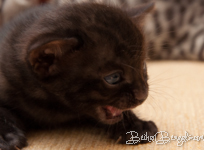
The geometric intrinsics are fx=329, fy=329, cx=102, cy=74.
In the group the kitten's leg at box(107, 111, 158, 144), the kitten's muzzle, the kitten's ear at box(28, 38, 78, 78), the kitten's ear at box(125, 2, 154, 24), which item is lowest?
the kitten's leg at box(107, 111, 158, 144)

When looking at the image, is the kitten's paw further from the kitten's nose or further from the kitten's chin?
the kitten's nose

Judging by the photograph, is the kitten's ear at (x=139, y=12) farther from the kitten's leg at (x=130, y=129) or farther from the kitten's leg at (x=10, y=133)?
the kitten's leg at (x=10, y=133)

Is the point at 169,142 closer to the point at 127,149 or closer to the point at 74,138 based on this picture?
the point at 127,149

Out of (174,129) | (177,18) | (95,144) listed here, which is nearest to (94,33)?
(95,144)

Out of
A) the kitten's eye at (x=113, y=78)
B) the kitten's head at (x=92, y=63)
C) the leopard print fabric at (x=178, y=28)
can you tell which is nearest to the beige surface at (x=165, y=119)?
the kitten's head at (x=92, y=63)

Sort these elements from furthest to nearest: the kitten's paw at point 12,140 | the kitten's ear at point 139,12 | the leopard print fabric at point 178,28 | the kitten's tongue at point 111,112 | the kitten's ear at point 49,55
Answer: the leopard print fabric at point 178,28
the kitten's ear at point 139,12
the kitten's tongue at point 111,112
the kitten's paw at point 12,140
the kitten's ear at point 49,55

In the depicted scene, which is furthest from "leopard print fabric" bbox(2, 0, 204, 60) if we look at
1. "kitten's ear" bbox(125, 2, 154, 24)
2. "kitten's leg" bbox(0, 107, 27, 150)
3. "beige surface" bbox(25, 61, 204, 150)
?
"kitten's leg" bbox(0, 107, 27, 150)
